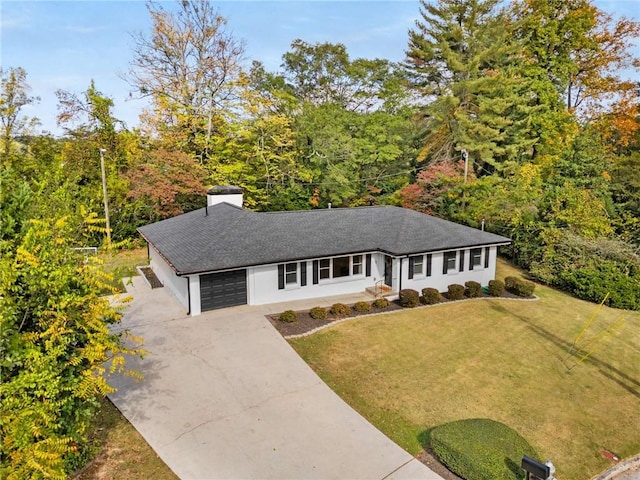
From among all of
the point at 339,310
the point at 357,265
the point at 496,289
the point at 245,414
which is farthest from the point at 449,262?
the point at 245,414

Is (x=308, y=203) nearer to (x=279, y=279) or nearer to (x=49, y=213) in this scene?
(x=279, y=279)

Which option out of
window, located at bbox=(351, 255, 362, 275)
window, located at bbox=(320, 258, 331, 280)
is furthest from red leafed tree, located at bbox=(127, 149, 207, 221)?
window, located at bbox=(351, 255, 362, 275)

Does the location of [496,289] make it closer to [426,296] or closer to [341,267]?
[426,296]

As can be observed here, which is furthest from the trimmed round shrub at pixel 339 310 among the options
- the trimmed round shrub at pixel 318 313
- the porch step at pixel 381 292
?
the porch step at pixel 381 292

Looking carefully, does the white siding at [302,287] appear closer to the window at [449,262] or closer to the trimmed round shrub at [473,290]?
the window at [449,262]

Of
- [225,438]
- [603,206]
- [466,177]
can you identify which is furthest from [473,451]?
[466,177]
